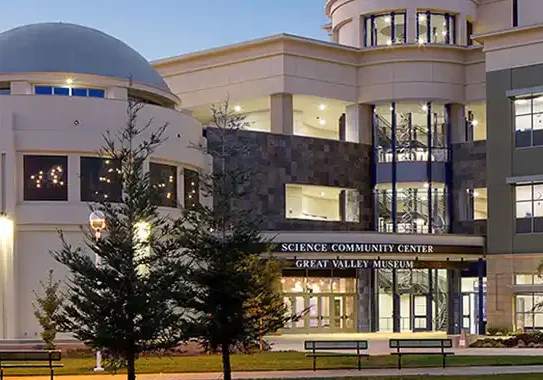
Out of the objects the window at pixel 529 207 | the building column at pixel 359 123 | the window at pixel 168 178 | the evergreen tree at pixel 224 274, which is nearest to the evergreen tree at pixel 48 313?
the window at pixel 168 178

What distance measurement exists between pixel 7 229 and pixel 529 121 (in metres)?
28.3

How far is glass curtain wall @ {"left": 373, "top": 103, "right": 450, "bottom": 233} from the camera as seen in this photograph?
203ft

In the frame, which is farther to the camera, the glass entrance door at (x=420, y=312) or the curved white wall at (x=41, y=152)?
the glass entrance door at (x=420, y=312)

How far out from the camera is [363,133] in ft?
207

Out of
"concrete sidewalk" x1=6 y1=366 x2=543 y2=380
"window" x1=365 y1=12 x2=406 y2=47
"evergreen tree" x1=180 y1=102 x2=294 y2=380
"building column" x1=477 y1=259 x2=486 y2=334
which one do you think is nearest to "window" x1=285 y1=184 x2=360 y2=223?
"building column" x1=477 y1=259 x2=486 y2=334

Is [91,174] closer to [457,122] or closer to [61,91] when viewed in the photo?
[61,91]

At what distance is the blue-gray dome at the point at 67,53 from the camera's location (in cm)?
4494

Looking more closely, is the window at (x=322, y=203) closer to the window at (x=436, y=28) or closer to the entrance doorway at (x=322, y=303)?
the entrance doorway at (x=322, y=303)

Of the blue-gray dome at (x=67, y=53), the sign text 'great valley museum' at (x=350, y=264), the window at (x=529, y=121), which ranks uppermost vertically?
the blue-gray dome at (x=67, y=53)

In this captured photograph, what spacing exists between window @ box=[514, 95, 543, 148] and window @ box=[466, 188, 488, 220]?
5.83 meters

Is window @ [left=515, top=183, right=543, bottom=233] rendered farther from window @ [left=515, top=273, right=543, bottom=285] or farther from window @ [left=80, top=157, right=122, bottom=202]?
window @ [left=80, top=157, right=122, bottom=202]

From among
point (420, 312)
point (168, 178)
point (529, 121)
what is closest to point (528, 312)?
point (420, 312)

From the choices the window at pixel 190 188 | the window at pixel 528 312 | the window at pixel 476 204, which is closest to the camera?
the window at pixel 190 188

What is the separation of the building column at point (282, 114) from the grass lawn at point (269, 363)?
26.0 m
